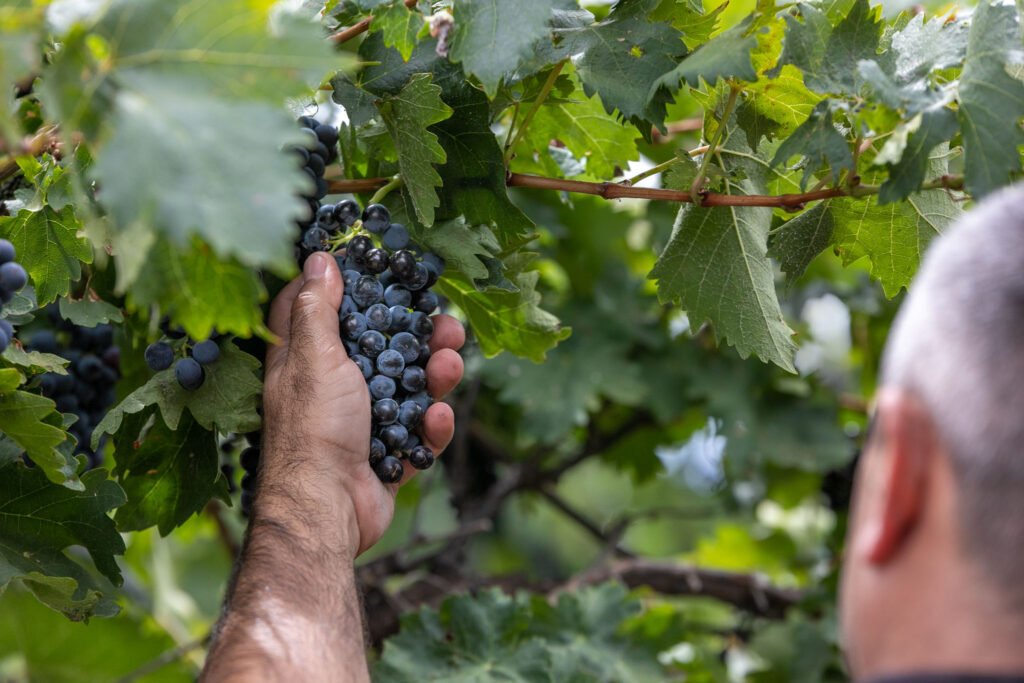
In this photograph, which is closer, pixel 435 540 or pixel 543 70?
pixel 543 70

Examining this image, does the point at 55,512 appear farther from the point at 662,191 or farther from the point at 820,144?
the point at 820,144

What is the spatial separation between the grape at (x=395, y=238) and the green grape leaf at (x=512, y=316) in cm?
17

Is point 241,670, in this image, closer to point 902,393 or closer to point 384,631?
point 902,393

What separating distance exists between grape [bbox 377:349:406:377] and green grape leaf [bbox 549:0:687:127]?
405 mm

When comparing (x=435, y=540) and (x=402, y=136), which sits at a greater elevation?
(x=402, y=136)

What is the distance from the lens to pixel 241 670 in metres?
1.10

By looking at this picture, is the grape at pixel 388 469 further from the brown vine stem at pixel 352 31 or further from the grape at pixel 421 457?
the brown vine stem at pixel 352 31

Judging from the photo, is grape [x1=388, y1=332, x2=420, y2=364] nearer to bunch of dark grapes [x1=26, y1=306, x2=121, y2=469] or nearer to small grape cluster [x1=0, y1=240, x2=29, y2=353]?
small grape cluster [x1=0, y1=240, x2=29, y2=353]

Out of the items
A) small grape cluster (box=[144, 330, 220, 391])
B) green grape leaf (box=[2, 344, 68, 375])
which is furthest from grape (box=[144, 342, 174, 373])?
green grape leaf (box=[2, 344, 68, 375])

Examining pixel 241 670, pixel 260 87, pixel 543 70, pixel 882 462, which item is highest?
pixel 260 87

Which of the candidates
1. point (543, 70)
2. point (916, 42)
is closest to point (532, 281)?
point (543, 70)

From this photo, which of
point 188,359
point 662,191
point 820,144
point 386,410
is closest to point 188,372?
point 188,359

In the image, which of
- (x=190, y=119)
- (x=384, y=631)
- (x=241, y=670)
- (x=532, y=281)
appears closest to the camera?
(x=190, y=119)

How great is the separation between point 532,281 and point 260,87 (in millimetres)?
679
